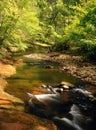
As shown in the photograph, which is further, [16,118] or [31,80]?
[31,80]

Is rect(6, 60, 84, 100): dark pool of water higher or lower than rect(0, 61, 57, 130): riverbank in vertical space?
higher

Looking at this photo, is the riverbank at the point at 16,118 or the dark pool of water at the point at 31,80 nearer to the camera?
the riverbank at the point at 16,118

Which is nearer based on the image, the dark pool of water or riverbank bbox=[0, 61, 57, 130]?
riverbank bbox=[0, 61, 57, 130]

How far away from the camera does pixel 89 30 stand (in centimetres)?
2761

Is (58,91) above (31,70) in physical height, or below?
below

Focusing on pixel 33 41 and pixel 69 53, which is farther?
pixel 33 41

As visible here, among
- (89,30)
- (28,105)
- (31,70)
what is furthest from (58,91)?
(89,30)

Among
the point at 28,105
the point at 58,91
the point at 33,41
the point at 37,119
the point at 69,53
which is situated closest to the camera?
the point at 37,119

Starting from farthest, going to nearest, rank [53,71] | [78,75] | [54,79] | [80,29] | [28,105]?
[80,29] → [53,71] → [78,75] → [54,79] → [28,105]

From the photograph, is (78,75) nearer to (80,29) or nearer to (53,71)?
(53,71)

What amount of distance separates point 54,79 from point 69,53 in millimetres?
18662

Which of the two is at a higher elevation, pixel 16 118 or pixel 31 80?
pixel 31 80

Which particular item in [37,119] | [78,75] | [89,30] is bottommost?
[37,119]

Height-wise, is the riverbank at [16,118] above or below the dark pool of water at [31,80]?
below
